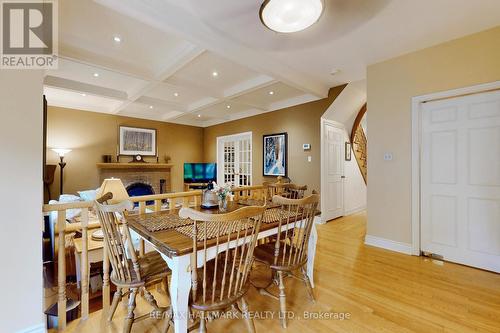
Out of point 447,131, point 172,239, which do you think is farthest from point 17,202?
point 447,131

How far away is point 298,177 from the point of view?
4.78 meters

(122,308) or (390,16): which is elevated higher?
(390,16)

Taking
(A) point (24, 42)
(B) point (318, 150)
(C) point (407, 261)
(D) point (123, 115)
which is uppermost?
(D) point (123, 115)

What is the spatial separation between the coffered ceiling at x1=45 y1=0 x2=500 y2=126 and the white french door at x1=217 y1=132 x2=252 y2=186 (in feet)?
6.80

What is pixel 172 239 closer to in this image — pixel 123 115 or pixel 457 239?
pixel 457 239

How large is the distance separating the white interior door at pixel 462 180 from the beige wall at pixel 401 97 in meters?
0.20

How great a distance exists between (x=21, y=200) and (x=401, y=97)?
3997mm

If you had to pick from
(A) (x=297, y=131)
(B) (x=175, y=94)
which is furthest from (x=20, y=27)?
(A) (x=297, y=131)

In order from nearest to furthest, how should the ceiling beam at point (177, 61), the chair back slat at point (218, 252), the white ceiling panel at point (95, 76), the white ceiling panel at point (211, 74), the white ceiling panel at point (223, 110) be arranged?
1. the chair back slat at point (218, 252)
2. the ceiling beam at point (177, 61)
3. the white ceiling panel at point (211, 74)
4. the white ceiling panel at point (95, 76)
5. the white ceiling panel at point (223, 110)

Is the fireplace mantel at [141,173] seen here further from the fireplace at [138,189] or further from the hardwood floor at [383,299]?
the hardwood floor at [383,299]

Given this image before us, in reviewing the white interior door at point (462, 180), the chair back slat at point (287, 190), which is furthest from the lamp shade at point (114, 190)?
the white interior door at point (462, 180)

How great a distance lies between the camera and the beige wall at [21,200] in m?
1.31

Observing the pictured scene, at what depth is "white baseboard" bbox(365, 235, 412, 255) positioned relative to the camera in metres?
2.88

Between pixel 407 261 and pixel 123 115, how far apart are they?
22.0ft
